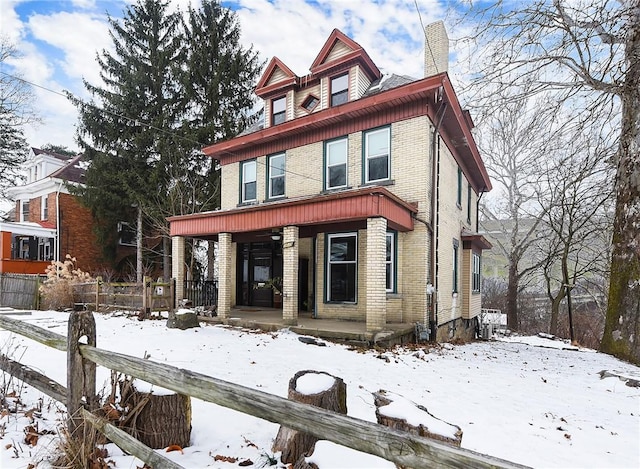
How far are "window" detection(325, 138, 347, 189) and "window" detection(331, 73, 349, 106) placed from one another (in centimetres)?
168

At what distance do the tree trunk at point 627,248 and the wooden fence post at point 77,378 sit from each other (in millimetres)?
10498

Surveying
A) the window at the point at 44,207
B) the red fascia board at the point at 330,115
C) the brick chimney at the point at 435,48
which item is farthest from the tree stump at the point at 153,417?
the window at the point at 44,207

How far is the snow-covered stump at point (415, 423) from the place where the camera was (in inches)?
109

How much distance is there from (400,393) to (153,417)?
3.35m

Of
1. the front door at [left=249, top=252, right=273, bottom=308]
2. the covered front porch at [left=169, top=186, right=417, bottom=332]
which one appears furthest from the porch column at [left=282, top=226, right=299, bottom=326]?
the front door at [left=249, top=252, right=273, bottom=308]

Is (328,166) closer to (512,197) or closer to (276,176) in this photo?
(276,176)

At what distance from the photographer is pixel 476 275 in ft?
54.2

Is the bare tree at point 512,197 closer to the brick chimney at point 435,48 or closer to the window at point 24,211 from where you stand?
the brick chimney at point 435,48

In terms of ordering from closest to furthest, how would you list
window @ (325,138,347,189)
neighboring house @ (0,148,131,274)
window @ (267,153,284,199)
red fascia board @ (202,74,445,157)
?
red fascia board @ (202,74,445,157)
window @ (325,138,347,189)
window @ (267,153,284,199)
neighboring house @ (0,148,131,274)

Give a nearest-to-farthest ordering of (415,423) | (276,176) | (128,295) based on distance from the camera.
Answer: (415,423)
(128,295)
(276,176)

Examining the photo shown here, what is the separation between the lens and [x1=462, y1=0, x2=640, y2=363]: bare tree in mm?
7508

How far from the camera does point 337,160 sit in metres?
11.7

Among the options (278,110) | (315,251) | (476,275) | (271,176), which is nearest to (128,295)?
(271,176)

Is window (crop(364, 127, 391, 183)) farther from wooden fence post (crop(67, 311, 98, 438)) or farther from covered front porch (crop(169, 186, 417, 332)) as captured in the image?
wooden fence post (crop(67, 311, 98, 438))
